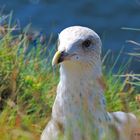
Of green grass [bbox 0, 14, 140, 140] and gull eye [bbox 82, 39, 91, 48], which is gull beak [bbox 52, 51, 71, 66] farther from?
green grass [bbox 0, 14, 140, 140]

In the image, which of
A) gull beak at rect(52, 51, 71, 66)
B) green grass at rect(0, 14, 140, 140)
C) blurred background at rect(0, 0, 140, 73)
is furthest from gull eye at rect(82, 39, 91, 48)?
blurred background at rect(0, 0, 140, 73)

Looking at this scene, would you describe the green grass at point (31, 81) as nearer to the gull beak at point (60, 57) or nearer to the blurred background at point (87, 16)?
the gull beak at point (60, 57)

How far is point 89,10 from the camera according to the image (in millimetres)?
13828

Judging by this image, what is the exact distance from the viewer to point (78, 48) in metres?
4.77

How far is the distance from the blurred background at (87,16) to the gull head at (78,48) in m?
6.75

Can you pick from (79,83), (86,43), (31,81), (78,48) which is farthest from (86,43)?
(31,81)

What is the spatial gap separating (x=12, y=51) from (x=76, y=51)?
72.0 inches

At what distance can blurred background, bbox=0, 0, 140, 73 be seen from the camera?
12398 millimetres

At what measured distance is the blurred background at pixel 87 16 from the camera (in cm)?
1240

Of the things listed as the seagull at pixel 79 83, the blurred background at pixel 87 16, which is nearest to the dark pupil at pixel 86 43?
the seagull at pixel 79 83

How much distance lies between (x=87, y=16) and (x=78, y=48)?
29.2ft

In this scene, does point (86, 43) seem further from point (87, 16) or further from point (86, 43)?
point (87, 16)

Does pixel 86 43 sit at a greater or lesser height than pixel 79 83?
greater

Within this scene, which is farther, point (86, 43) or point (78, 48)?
point (86, 43)
